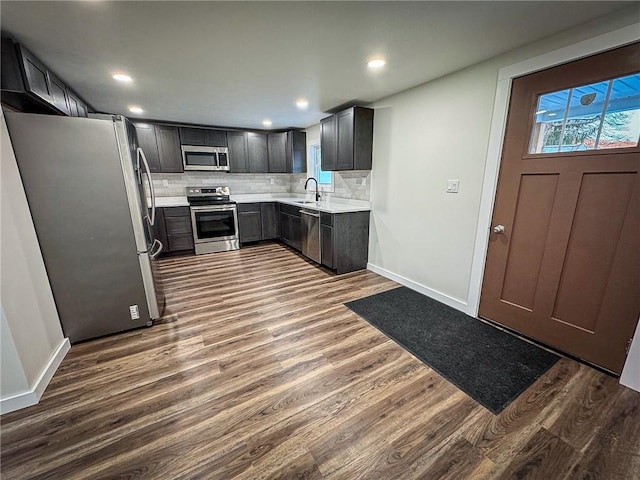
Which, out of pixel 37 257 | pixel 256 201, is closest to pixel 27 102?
pixel 37 257

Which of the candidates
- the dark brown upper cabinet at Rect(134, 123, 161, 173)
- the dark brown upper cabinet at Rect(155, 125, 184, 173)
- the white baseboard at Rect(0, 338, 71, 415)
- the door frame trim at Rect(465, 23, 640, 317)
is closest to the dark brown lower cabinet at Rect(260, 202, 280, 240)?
the dark brown upper cabinet at Rect(155, 125, 184, 173)

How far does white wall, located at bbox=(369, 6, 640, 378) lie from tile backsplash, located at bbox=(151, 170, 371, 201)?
1.16ft

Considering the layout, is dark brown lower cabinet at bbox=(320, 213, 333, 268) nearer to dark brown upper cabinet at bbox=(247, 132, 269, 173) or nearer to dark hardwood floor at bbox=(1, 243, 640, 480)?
dark hardwood floor at bbox=(1, 243, 640, 480)

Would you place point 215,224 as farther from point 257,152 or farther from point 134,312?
point 134,312

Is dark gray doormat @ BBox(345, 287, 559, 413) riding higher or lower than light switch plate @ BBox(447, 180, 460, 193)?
lower

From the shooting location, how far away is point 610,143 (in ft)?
5.36

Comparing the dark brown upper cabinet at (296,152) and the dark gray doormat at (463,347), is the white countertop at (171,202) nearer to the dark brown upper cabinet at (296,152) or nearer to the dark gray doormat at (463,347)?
the dark brown upper cabinet at (296,152)

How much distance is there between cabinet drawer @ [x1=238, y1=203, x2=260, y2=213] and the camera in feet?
15.8

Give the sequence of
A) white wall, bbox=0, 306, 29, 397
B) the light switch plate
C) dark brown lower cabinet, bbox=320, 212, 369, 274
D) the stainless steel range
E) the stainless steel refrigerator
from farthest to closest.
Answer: the stainless steel range, dark brown lower cabinet, bbox=320, 212, 369, 274, the light switch plate, the stainless steel refrigerator, white wall, bbox=0, 306, 29, 397

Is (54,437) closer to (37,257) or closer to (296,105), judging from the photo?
(37,257)

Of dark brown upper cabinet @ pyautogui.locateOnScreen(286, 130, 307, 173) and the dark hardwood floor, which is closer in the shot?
the dark hardwood floor

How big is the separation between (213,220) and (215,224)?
0.08 meters

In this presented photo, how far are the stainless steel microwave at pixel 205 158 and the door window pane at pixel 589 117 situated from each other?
4.55m

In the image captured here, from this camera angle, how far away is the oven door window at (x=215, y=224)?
4508 millimetres
